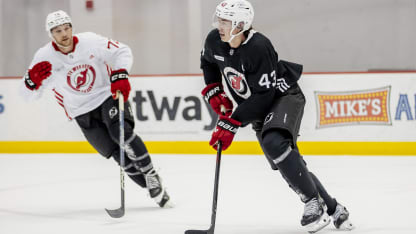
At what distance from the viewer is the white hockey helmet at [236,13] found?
272 cm

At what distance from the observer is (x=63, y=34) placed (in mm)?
3377

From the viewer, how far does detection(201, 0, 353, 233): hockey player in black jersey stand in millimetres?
2719

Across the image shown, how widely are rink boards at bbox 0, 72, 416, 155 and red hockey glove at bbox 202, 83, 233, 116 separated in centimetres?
262

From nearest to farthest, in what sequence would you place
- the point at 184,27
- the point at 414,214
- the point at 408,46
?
the point at 414,214
the point at 408,46
the point at 184,27

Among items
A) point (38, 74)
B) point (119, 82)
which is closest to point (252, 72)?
point (119, 82)

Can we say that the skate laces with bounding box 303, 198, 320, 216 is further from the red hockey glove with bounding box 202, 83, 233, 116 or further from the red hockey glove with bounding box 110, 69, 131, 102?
the red hockey glove with bounding box 110, 69, 131, 102

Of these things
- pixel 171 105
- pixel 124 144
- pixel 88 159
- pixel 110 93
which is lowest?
pixel 88 159

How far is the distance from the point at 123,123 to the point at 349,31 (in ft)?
14.4

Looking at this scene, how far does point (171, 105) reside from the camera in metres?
5.85

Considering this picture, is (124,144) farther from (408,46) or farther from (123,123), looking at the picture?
(408,46)

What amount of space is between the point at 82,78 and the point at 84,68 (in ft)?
0.20

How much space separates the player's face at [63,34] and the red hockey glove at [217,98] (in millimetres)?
845

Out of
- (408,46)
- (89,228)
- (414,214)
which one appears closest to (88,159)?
(89,228)

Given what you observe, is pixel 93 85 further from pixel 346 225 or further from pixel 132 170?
pixel 346 225
